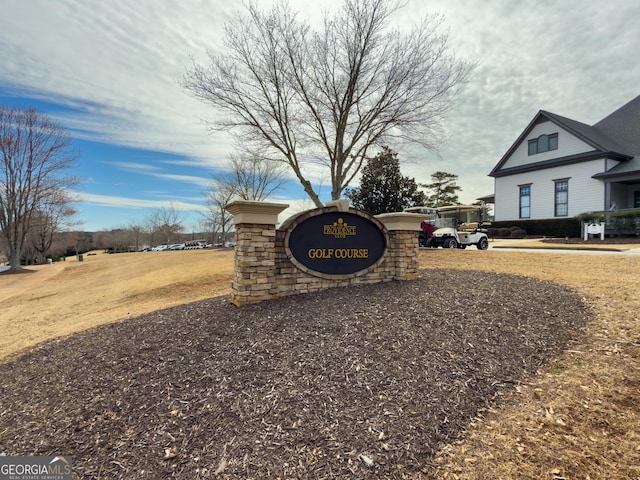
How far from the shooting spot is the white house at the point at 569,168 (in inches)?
721

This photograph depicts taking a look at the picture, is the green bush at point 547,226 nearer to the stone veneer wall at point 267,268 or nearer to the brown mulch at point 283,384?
the brown mulch at point 283,384

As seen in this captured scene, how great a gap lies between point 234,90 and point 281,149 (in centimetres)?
289

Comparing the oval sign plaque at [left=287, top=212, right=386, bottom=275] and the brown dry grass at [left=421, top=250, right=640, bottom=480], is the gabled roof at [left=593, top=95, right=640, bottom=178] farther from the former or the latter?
the oval sign plaque at [left=287, top=212, right=386, bottom=275]

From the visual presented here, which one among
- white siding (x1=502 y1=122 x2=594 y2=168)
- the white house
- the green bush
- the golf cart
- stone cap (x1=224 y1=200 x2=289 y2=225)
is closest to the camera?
stone cap (x1=224 y1=200 x2=289 y2=225)

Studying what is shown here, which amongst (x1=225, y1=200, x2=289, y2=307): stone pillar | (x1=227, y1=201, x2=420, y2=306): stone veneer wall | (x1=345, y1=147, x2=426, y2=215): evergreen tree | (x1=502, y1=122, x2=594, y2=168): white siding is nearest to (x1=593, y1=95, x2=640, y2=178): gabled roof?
(x1=502, y1=122, x2=594, y2=168): white siding

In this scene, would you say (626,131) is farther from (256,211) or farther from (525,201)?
(256,211)

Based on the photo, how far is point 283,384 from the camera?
2.99m

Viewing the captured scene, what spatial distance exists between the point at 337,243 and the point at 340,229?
25 centimetres

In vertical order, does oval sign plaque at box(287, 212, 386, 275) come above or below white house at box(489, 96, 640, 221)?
below

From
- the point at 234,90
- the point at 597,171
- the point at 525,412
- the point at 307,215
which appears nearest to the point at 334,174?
the point at 234,90

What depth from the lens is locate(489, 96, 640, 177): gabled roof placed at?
60.4 ft

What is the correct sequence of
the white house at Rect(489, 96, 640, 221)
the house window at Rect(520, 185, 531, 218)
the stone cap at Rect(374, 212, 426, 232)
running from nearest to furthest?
the stone cap at Rect(374, 212, 426, 232), the white house at Rect(489, 96, 640, 221), the house window at Rect(520, 185, 531, 218)

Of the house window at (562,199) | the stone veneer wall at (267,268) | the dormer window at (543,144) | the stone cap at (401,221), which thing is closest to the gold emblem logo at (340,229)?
the stone veneer wall at (267,268)

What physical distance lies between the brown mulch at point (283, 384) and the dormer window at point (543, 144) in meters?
21.3
